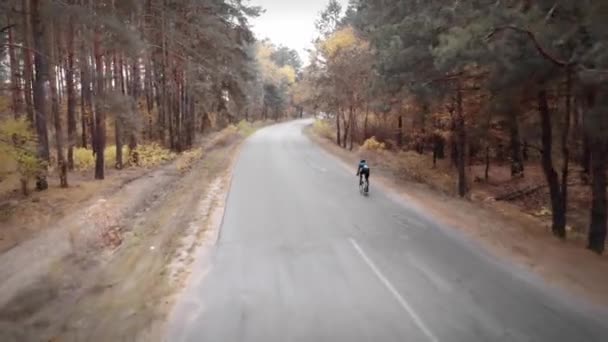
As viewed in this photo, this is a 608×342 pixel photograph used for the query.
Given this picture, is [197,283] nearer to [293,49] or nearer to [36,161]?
[36,161]

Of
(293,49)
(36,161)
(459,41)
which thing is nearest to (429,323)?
(459,41)

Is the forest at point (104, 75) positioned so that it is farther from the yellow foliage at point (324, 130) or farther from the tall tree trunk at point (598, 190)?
the tall tree trunk at point (598, 190)

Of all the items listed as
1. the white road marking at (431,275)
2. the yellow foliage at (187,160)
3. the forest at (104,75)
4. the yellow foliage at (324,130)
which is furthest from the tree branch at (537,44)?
the yellow foliage at (324,130)

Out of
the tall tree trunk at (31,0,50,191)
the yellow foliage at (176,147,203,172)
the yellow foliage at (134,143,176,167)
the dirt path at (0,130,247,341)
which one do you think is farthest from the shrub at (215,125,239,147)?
the dirt path at (0,130,247,341)

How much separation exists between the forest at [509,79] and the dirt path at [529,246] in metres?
1.65

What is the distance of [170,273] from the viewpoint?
8883 millimetres

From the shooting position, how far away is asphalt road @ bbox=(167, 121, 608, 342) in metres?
6.58

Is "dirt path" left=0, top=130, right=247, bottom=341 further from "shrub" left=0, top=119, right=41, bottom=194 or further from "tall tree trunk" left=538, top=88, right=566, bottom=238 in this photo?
"tall tree trunk" left=538, top=88, right=566, bottom=238

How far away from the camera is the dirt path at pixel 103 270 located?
22.5ft

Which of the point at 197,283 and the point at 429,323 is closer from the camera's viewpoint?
the point at 429,323

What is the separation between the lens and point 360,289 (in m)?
8.09

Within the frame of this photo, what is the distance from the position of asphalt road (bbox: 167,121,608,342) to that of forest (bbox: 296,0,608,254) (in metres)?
3.80

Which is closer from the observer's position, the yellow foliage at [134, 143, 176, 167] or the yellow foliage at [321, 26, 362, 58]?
the yellow foliage at [134, 143, 176, 167]

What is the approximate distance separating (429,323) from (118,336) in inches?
185
